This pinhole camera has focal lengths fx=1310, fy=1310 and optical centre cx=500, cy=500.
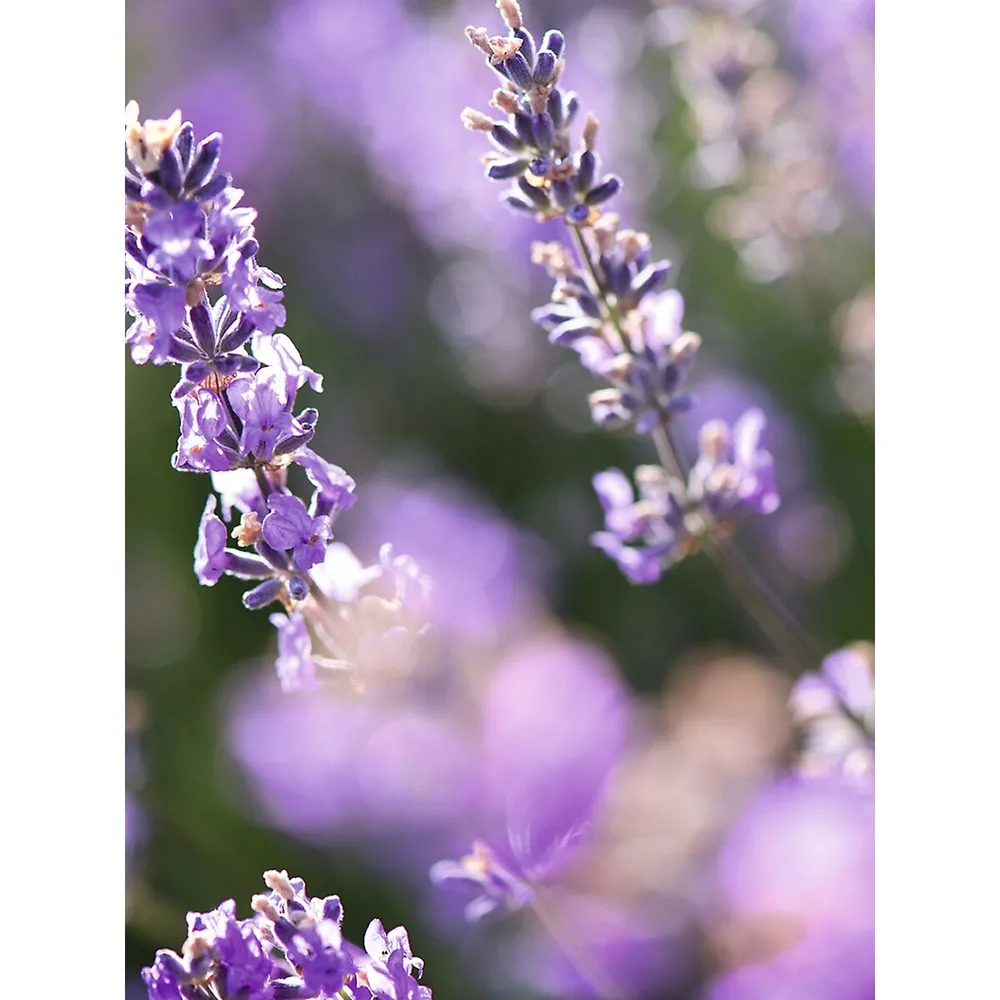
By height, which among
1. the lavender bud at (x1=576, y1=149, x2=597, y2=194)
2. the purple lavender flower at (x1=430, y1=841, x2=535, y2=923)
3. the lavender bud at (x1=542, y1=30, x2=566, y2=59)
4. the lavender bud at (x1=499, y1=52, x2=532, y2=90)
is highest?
the lavender bud at (x1=542, y1=30, x2=566, y2=59)

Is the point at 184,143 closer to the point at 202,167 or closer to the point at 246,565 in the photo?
the point at 202,167

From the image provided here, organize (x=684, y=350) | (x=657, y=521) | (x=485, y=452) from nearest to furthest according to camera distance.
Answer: (x=684, y=350), (x=657, y=521), (x=485, y=452)

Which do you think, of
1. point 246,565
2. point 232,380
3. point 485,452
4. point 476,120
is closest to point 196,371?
point 232,380

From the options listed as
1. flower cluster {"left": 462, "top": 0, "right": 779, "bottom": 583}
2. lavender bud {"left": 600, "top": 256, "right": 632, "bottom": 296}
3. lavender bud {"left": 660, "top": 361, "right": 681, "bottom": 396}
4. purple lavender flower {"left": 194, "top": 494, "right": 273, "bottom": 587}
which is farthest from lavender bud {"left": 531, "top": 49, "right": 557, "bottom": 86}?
purple lavender flower {"left": 194, "top": 494, "right": 273, "bottom": 587}

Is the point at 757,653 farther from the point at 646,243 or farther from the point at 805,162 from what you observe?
the point at 646,243

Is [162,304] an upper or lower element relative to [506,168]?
lower

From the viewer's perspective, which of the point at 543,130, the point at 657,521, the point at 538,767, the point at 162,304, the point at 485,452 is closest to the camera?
the point at 162,304

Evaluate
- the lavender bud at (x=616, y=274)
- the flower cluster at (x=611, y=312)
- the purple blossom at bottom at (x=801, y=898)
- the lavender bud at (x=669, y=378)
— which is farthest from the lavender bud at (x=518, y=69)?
the purple blossom at bottom at (x=801, y=898)

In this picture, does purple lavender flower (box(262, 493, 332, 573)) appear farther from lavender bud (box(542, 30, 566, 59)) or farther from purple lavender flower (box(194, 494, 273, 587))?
lavender bud (box(542, 30, 566, 59))
